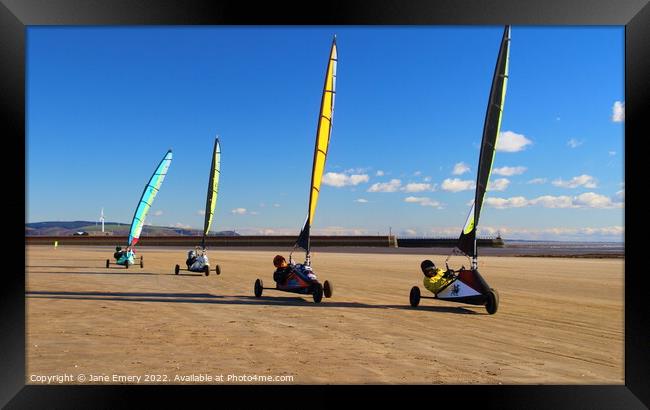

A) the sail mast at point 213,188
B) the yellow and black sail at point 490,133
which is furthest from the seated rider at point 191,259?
the yellow and black sail at point 490,133

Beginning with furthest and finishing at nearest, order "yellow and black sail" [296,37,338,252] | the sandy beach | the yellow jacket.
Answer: "yellow and black sail" [296,37,338,252], the yellow jacket, the sandy beach

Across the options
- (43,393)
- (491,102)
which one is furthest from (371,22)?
(491,102)

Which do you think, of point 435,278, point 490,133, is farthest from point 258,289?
point 490,133

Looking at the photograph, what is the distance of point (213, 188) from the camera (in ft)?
71.9

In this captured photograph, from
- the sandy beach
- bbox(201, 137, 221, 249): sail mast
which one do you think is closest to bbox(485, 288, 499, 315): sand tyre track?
the sandy beach

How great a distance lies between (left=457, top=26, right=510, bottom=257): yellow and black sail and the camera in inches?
498

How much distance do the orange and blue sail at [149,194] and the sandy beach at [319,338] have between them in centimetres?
1339

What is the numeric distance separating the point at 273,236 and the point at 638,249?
308 feet

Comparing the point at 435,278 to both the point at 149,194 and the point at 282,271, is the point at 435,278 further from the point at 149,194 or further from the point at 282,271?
the point at 149,194

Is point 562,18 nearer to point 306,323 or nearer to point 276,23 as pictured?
point 276,23

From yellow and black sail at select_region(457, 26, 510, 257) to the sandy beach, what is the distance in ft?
6.63

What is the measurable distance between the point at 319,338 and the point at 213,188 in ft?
46.1

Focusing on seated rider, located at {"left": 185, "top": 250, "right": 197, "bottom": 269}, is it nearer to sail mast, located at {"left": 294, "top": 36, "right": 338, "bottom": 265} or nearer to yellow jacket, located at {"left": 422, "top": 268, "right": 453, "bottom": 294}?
sail mast, located at {"left": 294, "top": 36, "right": 338, "bottom": 265}

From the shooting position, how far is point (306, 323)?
34.1ft
